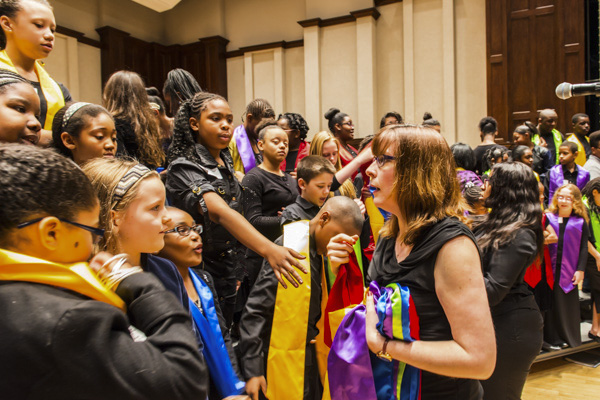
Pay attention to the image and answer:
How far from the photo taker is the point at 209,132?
87.6 inches

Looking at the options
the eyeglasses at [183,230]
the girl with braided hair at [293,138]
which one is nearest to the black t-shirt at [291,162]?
the girl with braided hair at [293,138]

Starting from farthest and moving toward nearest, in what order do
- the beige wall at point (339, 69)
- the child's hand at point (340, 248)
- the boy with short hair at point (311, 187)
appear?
the beige wall at point (339, 69)
the boy with short hair at point (311, 187)
the child's hand at point (340, 248)

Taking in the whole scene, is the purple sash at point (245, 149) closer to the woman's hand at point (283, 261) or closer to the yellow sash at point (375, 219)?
the yellow sash at point (375, 219)

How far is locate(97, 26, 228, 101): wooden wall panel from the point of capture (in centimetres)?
907

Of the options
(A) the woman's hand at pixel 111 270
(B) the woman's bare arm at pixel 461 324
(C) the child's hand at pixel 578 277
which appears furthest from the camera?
(C) the child's hand at pixel 578 277

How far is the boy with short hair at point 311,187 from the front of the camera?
2602mm

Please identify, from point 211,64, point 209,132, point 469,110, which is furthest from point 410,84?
point 209,132

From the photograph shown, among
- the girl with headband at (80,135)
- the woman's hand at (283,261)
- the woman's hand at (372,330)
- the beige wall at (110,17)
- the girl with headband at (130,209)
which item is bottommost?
the woman's hand at (372,330)

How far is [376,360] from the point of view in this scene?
4.63 feet

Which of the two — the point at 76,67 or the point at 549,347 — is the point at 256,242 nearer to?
the point at 549,347

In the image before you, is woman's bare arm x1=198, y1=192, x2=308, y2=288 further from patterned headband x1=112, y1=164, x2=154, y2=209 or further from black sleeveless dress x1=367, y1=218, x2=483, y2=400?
patterned headband x1=112, y1=164, x2=154, y2=209

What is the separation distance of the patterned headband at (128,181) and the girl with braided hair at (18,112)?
448mm

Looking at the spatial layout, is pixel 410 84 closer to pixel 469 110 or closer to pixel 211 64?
pixel 469 110

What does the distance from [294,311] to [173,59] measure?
30.5 ft
